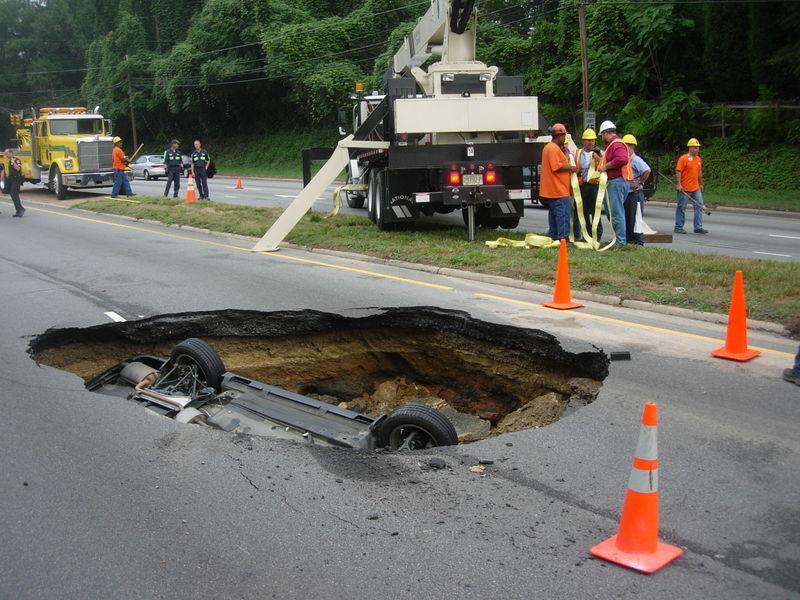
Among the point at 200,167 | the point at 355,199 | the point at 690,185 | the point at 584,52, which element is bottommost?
the point at 355,199

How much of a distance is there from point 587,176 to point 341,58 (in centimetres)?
3697

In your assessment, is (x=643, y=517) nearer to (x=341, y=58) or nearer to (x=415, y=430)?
(x=415, y=430)

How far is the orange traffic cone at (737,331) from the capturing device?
6977 millimetres

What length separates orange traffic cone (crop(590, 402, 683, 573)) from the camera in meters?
3.67

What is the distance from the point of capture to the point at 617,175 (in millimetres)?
12469

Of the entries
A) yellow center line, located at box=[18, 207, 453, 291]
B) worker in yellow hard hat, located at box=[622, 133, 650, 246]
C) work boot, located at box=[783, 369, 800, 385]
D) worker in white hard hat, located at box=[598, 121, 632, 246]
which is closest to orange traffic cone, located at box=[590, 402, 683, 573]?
work boot, located at box=[783, 369, 800, 385]

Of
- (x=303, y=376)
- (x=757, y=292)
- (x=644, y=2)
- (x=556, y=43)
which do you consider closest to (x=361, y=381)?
(x=303, y=376)

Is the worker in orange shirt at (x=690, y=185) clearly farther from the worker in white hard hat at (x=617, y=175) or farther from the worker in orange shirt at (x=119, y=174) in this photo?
the worker in orange shirt at (x=119, y=174)

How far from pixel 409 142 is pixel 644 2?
1640 cm

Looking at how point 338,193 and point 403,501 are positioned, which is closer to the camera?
point 403,501

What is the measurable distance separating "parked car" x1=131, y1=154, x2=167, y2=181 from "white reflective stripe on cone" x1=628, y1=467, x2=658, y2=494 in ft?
147

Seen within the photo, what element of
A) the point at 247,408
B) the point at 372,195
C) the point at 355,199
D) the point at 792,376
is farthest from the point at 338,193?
the point at 792,376

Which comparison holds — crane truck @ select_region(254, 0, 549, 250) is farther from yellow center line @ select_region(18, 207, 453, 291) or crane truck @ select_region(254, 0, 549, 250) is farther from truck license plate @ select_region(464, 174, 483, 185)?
yellow center line @ select_region(18, 207, 453, 291)

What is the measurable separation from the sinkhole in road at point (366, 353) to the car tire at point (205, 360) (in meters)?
1.31
